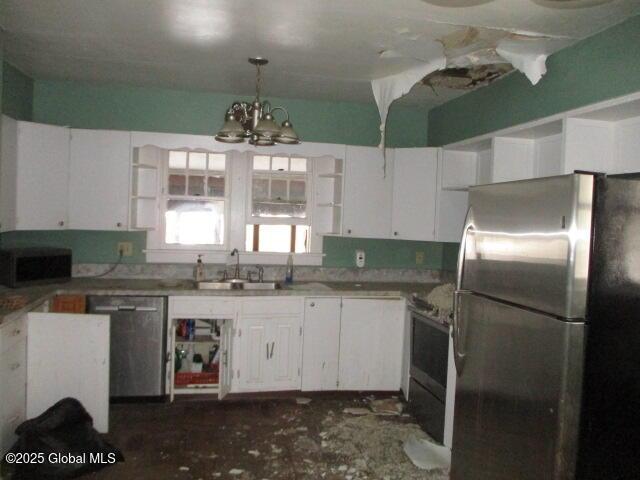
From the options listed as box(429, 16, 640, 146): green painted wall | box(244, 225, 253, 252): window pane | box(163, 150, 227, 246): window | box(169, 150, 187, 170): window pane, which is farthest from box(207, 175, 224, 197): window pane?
box(429, 16, 640, 146): green painted wall

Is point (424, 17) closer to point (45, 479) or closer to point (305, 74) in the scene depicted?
point (305, 74)

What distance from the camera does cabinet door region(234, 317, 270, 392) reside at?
12.5ft

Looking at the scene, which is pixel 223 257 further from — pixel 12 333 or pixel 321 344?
pixel 12 333

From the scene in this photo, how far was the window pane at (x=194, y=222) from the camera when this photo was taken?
4.36m

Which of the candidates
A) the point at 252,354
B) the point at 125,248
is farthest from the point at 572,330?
the point at 125,248

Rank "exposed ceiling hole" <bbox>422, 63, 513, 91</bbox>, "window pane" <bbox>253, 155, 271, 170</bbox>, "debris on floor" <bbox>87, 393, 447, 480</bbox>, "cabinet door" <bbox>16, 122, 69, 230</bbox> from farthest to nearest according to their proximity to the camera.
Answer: "window pane" <bbox>253, 155, 271, 170</bbox> < "cabinet door" <bbox>16, 122, 69, 230</bbox> < "exposed ceiling hole" <bbox>422, 63, 513, 91</bbox> < "debris on floor" <bbox>87, 393, 447, 480</bbox>

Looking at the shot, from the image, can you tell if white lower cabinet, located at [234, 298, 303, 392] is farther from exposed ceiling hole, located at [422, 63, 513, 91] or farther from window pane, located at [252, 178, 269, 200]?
exposed ceiling hole, located at [422, 63, 513, 91]

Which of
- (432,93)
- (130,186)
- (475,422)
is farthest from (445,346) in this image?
(130,186)

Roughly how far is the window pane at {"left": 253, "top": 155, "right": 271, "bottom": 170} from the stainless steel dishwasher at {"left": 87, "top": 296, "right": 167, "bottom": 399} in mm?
1462

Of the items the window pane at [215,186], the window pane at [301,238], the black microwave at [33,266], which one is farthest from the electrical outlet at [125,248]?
the window pane at [301,238]

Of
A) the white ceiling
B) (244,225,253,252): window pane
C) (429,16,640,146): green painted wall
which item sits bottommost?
(244,225,253,252): window pane

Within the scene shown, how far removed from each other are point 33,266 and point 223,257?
56.7 inches

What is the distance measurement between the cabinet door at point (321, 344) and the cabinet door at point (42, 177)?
2047mm

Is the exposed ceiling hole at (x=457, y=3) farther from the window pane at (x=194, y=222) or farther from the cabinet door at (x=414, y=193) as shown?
the window pane at (x=194, y=222)
